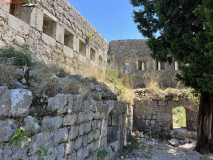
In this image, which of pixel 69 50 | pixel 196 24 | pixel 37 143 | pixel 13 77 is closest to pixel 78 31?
pixel 69 50

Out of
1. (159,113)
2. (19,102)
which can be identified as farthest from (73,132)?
(159,113)

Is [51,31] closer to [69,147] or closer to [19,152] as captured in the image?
[69,147]

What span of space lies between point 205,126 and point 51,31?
6.41 m

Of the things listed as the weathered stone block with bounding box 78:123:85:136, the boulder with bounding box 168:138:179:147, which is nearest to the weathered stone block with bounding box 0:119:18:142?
the weathered stone block with bounding box 78:123:85:136

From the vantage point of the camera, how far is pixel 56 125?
7.98 ft

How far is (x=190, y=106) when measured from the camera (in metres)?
8.27

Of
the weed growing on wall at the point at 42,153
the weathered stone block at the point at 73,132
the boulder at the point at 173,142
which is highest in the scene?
the weathered stone block at the point at 73,132

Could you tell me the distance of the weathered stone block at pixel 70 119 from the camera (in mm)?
2656

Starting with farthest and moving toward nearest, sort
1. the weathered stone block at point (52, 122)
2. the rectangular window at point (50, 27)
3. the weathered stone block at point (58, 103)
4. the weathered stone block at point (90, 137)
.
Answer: the rectangular window at point (50, 27) < the weathered stone block at point (90, 137) < the weathered stone block at point (58, 103) < the weathered stone block at point (52, 122)

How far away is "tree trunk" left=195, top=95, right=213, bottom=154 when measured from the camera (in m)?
5.71

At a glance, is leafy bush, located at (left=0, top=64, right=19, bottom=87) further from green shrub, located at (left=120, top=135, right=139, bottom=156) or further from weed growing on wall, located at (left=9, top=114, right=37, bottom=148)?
green shrub, located at (left=120, top=135, right=139, bottom=156)

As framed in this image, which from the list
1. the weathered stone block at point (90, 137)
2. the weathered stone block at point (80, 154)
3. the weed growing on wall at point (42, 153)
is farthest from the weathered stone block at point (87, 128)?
the weed growing on wall at point (42, 153)

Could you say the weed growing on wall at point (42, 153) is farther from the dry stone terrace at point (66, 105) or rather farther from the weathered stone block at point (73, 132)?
the weathered stone block at point (73, 132)

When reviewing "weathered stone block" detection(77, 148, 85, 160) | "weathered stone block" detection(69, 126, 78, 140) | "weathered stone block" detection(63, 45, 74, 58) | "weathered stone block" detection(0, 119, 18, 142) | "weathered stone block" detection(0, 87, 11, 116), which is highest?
"weathered stone block" detection(63, 45, 74, 58)
